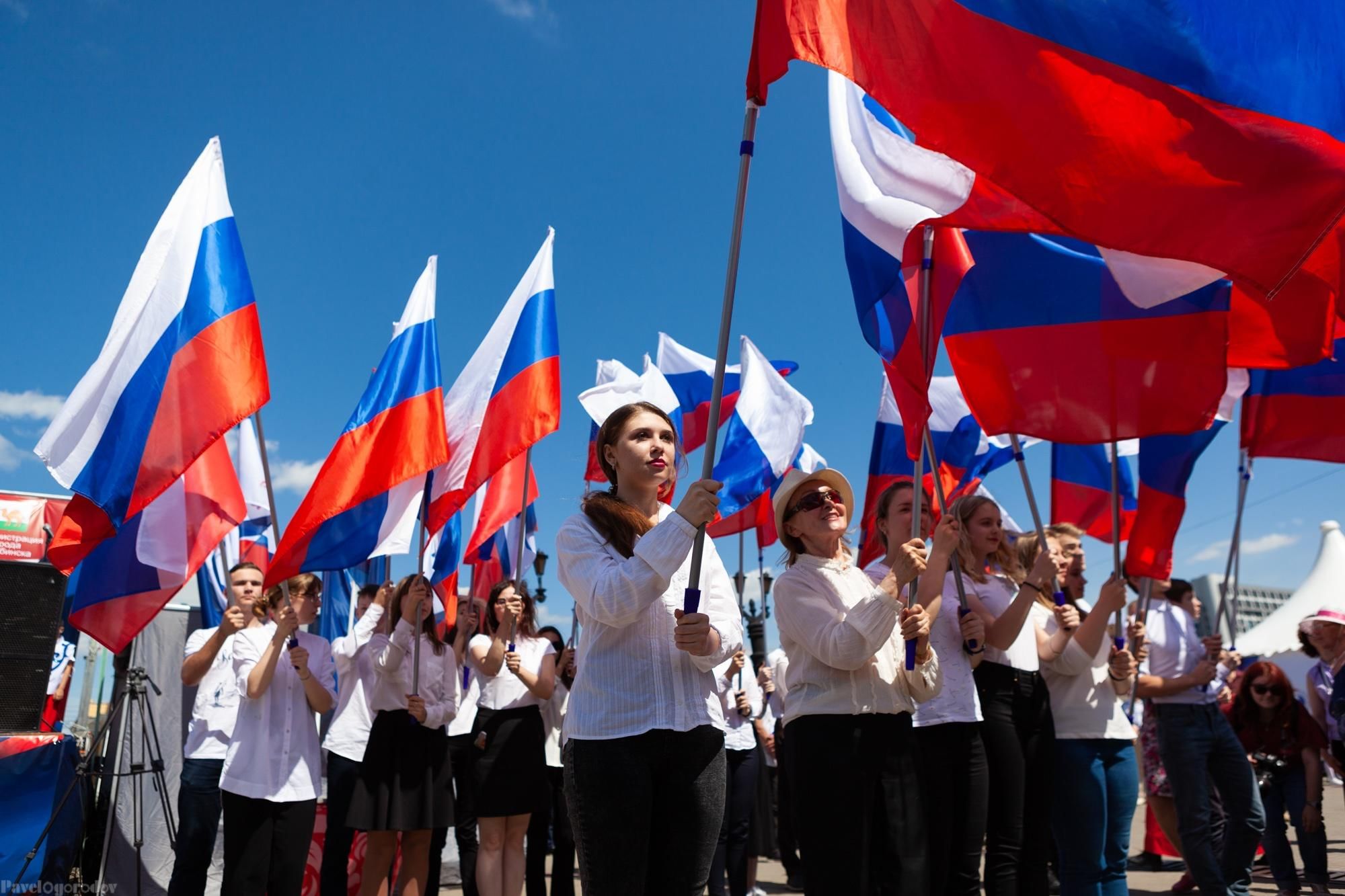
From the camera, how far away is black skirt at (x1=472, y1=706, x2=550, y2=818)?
20.9ft

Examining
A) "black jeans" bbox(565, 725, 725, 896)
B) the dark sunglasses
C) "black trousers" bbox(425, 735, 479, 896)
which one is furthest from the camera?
"black trousers" bbox(425, 735, 479, 896)

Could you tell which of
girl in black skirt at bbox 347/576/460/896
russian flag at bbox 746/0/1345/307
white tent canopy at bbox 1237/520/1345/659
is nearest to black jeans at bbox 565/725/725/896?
russian flag at bbox 746/0/1345/307

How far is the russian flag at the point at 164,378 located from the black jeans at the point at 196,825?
5.34 feet

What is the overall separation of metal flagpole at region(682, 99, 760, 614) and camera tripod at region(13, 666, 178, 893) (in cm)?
478

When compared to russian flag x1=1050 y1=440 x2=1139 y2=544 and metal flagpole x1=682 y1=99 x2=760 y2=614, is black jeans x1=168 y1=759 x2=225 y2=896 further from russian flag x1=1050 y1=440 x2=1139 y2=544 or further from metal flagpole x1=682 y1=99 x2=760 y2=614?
russian flag x1=1050 y1=440 x2=1139 y2=544

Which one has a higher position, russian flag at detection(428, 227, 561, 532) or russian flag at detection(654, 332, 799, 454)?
russian flag at detection(654, 332, 799, 454)

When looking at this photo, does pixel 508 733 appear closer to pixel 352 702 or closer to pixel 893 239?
pixel 352 702

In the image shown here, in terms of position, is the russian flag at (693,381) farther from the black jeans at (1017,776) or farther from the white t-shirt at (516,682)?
the black jeans at (1017,776)

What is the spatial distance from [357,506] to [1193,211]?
17.1ft

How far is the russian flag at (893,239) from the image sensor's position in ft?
14.4

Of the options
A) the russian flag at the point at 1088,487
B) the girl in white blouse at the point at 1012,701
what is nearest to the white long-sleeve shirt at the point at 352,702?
the girl in white blouse at the point at 1012,701

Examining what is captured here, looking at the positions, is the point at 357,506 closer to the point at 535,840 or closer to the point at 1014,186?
the point at 535,840

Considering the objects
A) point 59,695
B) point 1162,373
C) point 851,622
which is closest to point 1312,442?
point 1162,373

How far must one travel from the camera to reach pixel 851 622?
3.61m
